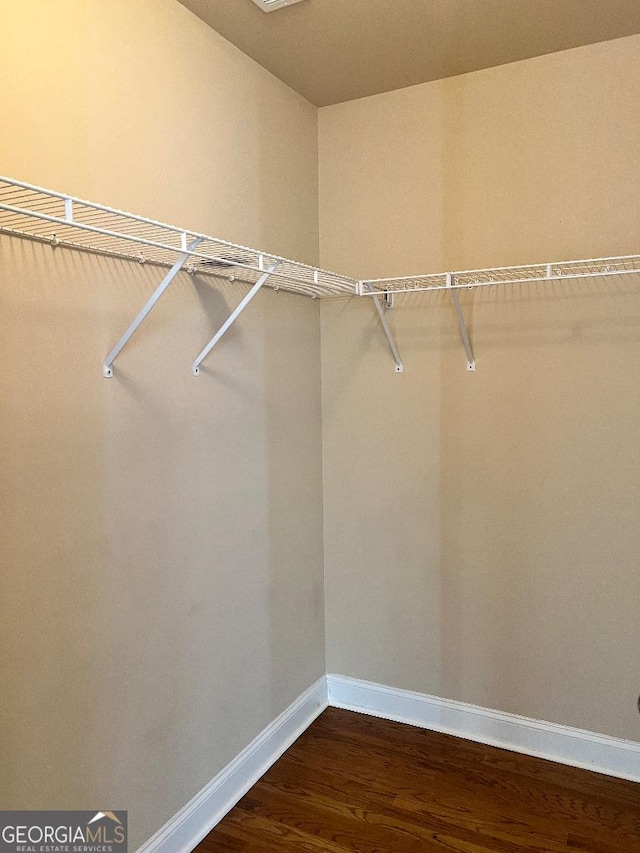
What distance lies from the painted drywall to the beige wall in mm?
283

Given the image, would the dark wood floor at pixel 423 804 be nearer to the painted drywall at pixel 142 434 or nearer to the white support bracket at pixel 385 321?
the painted drywall at pixel 142 434

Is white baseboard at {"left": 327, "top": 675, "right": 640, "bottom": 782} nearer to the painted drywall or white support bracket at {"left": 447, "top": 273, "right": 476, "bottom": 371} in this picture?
the painted drywall

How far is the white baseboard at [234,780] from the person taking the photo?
181cm

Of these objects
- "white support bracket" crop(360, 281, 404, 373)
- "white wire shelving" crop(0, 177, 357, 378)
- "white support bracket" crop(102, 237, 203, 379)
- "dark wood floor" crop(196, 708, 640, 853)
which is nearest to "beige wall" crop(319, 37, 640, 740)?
"white support bracket" crop(360, 281, 404, 373)

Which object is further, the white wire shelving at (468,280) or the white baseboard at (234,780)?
the white wire shelving at (468,280)

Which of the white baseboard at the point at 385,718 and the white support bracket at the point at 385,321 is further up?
the white support bracket at the point at 385,321

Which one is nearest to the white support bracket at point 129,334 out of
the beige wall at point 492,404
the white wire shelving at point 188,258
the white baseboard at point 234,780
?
the white wire shelving at point 188,258

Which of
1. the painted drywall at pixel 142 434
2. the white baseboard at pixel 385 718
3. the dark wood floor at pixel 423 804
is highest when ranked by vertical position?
the painted drywall at pixel 142 434

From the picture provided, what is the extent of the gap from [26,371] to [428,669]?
186 centimetres

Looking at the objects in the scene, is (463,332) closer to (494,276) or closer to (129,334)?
(494,276)

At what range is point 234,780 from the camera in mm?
2053

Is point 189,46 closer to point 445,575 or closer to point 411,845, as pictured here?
point 445,575

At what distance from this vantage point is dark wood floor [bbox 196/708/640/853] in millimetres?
1861

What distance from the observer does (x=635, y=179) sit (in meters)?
1.99
